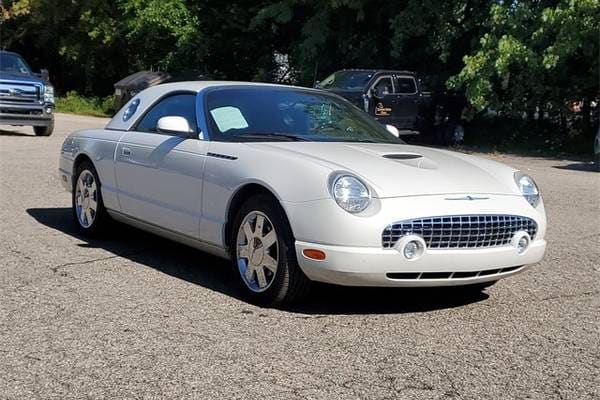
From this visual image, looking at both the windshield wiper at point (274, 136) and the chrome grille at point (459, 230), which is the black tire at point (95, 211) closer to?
the windshield wiper at point (274, 136)

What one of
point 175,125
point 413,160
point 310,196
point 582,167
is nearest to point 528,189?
point 413,160

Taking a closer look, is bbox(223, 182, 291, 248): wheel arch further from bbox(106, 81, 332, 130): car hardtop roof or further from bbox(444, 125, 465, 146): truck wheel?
bbox(444, 125, 465, 146): truck wheel

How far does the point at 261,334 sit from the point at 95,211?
301 centimetres

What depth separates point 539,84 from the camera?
65.7ft

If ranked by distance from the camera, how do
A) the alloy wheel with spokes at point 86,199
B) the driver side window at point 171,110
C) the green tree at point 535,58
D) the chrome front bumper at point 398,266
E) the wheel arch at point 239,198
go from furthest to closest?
the green tree at point 535,58 < the alloy wheel with spokes at point 86,199 < the driver side window at point 171,110 < the wheel arch at point 239,198 < the chrome front bumper at point 398,266

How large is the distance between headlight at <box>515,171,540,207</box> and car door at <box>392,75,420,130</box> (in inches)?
579

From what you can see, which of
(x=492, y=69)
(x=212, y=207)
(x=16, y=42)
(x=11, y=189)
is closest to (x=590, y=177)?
(x=492, y=69)

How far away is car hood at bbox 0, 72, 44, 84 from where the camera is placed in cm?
1833

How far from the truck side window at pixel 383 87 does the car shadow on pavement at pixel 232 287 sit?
12988 mm

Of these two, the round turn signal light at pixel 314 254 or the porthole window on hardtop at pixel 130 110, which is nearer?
the round turn signal light at pixel 314 254

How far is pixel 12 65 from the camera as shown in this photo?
1923cm

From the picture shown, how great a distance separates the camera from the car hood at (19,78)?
722 inches

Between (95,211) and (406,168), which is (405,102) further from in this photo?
(406,168)

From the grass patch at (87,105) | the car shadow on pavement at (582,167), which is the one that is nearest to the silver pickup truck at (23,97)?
the car shadow on pavement at (582,167)
